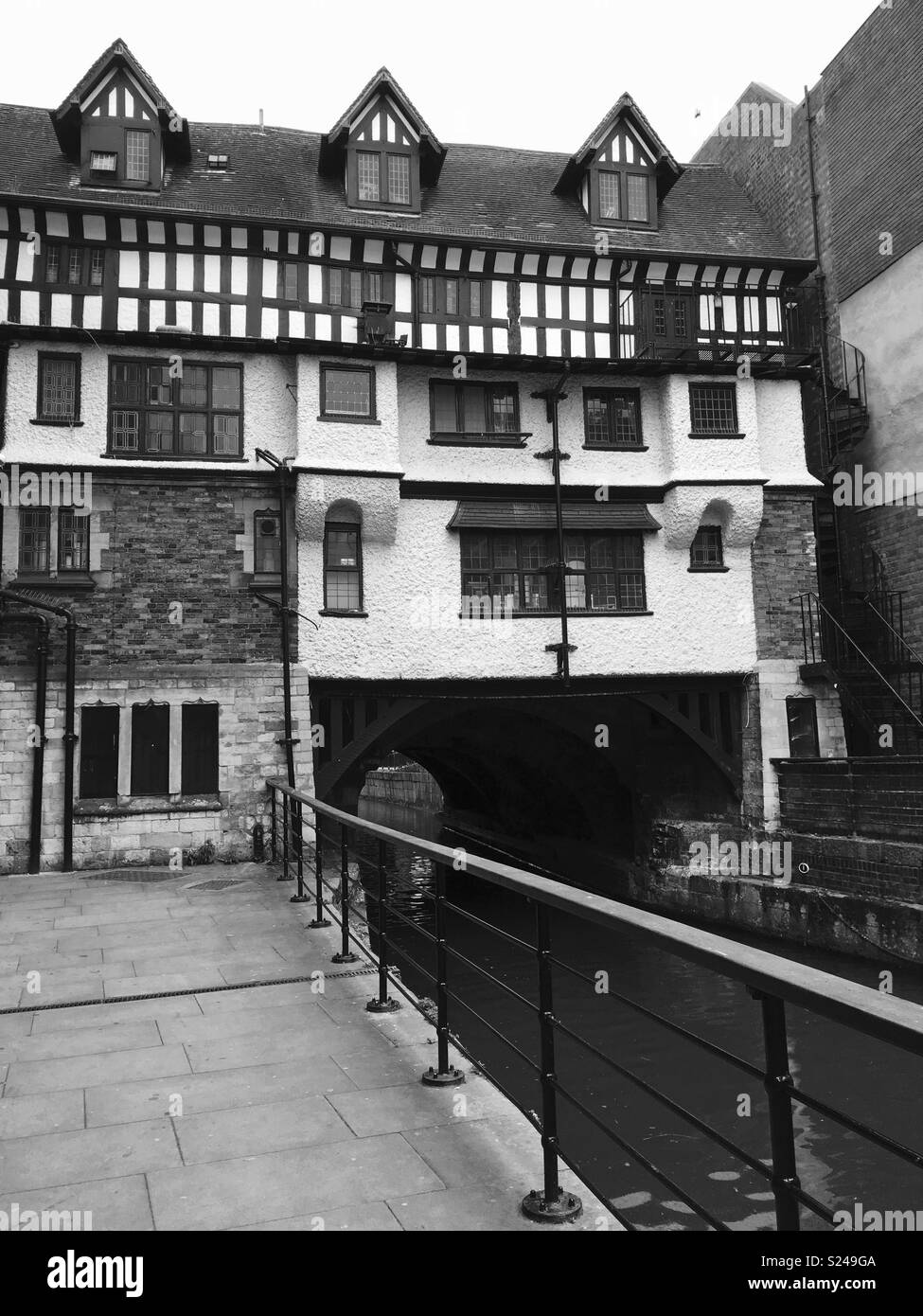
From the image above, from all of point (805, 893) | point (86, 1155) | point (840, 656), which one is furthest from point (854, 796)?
point (86, 1155)

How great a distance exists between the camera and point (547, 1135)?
301 centimetres

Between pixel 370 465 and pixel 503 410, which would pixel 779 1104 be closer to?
pixel 370 465

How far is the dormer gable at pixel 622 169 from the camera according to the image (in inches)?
704

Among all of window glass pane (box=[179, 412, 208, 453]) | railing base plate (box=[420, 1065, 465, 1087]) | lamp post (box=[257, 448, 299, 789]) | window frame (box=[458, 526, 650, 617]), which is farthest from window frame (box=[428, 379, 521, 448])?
railing base plate (box=[420, 1065, 465, 1087])

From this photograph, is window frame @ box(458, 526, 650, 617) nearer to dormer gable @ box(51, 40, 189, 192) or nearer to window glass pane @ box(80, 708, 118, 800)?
window glass pane @ box(80, 708, 118, 800)

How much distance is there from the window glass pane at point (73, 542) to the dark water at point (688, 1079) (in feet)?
23.1

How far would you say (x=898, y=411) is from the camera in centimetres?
1706

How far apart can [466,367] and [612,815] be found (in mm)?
9535

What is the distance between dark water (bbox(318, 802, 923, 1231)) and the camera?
6566mm

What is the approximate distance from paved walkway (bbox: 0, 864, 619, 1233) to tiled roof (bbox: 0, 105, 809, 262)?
13050 millimetres

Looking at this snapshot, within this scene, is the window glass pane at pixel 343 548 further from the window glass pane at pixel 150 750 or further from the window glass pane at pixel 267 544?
the window glass pane at pixel 150 750

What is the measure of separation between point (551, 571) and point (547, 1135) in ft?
44.1

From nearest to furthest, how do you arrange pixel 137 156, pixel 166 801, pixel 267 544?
1. pixel 166 801
2. pixel 267 544
3. pixel 137 156
